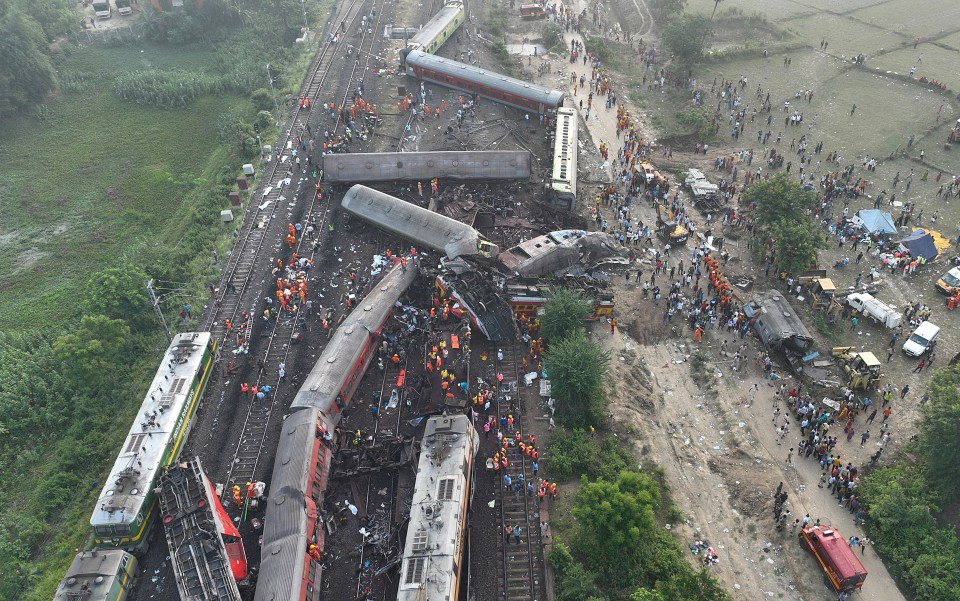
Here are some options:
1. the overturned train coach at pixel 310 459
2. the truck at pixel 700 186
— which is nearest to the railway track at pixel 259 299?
the overturned train coach at pixel 310 459

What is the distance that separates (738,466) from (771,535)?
385 centimetres

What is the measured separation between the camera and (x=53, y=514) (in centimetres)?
3103

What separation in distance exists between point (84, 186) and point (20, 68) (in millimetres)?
17155

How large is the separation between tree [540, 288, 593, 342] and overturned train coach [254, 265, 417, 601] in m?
9.10

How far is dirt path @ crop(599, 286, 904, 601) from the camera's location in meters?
28.1

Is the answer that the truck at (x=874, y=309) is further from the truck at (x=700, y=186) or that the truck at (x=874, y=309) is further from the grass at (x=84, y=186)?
the grass at (x=84, y=186)

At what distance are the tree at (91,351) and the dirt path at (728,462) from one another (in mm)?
27863

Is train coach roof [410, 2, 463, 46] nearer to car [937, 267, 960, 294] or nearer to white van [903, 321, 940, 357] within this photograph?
car [937, 267, 960, 294]

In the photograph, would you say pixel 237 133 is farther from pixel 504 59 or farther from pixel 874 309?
pixel 874 309

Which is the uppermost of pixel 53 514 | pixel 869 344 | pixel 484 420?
pixel 869 344

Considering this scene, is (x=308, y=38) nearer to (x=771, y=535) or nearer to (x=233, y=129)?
(x=233, y=129)

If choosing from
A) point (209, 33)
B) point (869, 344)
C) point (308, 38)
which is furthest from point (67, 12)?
→ point (869, 344)

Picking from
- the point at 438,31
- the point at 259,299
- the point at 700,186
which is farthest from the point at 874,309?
the point at 438,31

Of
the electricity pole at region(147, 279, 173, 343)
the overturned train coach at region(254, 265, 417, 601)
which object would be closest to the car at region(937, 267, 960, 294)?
the overturned train coach at region(254, 265, 417, 601)
